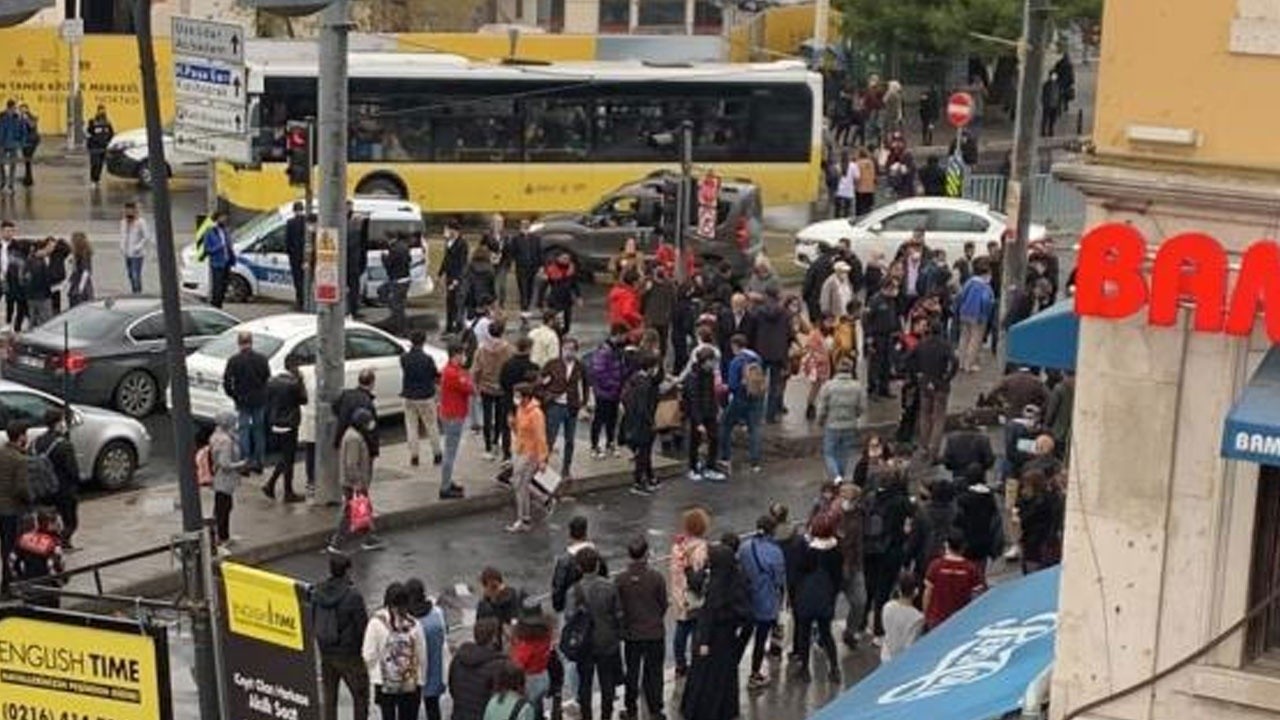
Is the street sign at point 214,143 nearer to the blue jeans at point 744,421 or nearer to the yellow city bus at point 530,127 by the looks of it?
the blue jeans at point 744,421

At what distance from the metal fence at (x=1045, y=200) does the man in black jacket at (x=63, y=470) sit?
24193mm

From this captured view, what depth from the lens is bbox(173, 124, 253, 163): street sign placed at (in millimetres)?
27953

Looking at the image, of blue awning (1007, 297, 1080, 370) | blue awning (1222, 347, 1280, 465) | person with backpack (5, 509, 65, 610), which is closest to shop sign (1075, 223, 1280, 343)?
blue awning (1222, 347, 1280, 465)

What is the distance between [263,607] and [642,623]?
5372 millimetres

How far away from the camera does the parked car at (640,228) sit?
1391 inches

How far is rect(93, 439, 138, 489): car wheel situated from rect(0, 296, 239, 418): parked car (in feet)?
6.02

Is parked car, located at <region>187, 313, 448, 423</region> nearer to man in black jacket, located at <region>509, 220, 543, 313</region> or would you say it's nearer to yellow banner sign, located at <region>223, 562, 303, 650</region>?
man in black jacket, located at <region>509, 220, 543, 313</region>

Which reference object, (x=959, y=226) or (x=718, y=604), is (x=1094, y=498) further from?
(x=959, y=226)

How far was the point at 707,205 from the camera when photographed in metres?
31.7

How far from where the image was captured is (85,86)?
162ft

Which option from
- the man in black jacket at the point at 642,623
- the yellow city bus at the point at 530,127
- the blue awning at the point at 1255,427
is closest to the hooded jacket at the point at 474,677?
the man in black jacket at the point at 642,623

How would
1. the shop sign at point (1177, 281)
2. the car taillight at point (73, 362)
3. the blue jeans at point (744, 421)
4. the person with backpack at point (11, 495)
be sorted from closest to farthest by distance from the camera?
the shop sign at point (1177, 281) < the person with backpack at point (11, 495) < the blue jeans at point (744, 421) < the car taillight at point (73, 362)

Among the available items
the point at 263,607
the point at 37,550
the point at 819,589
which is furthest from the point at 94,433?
the point at 263,607

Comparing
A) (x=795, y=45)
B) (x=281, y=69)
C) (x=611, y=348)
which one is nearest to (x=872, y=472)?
(x=611, y=348)
